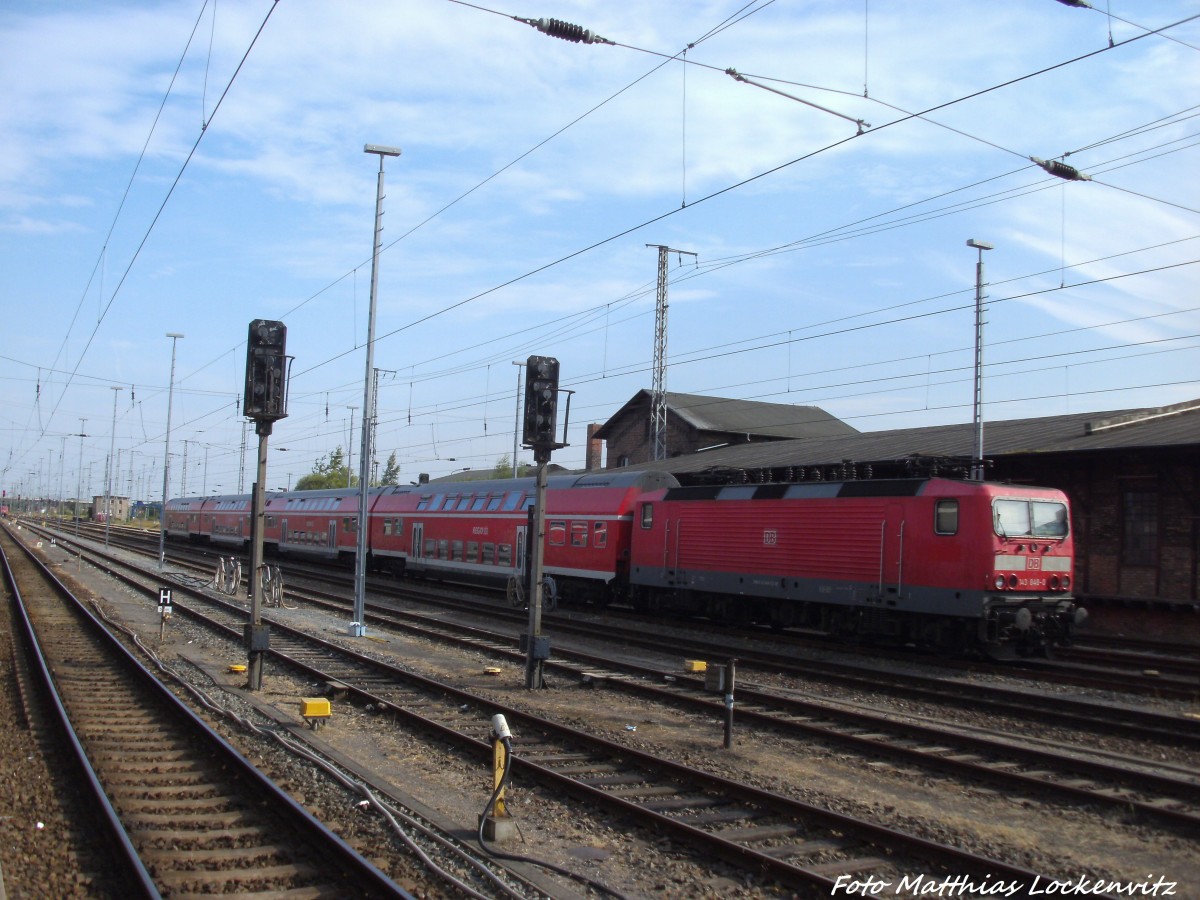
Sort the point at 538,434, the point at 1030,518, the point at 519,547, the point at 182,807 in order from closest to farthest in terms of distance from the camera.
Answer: the point at 182,807, the point at 538,434, the point at 1030,518, the point at 519,547

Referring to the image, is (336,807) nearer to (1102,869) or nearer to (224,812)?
(224,812)

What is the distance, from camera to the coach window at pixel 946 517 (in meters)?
17.7

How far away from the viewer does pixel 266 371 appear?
14.4 metres

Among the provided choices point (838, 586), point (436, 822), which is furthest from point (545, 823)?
point (838, 586)

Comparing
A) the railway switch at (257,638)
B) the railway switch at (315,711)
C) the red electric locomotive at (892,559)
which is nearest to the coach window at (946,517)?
the red electric locomotive at (892,559)

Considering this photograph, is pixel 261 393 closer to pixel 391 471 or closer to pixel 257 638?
pixel 257 638

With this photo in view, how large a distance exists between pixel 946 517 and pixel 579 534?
12.2m

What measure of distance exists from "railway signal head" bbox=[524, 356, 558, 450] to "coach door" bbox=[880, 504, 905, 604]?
7075mm

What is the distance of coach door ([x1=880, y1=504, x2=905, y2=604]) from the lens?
61.0 ft

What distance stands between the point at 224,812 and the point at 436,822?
1.89 m

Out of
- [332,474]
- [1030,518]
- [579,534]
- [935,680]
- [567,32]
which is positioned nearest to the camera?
[567,32]

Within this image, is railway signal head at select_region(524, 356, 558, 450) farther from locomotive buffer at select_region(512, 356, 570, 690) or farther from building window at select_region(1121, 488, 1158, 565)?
building window at select_region(1121, 488, 1158, 565)

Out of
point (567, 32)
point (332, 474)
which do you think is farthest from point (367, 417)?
point (332, 474)

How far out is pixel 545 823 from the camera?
857 centimetres
